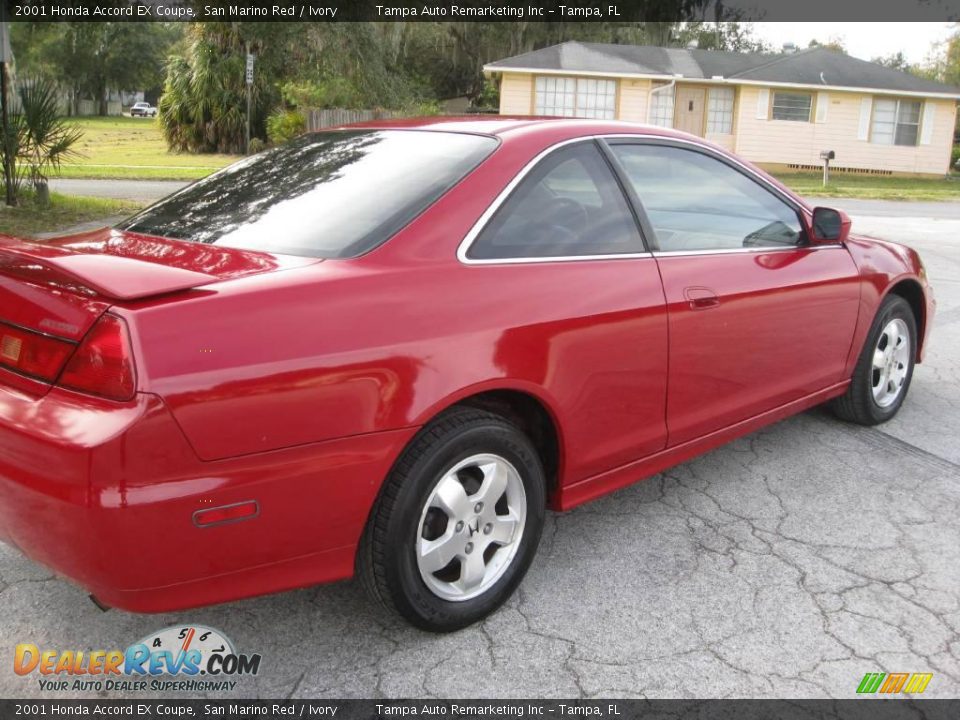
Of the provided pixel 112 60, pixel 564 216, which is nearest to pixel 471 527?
pixel 564 216

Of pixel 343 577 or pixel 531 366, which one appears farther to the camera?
pixel 531 366

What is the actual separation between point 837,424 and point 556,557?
2.23 metres

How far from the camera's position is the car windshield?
2885 mm

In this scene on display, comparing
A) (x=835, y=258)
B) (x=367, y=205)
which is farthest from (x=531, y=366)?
(x=835, y=258)

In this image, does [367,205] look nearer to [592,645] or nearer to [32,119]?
[592,645]

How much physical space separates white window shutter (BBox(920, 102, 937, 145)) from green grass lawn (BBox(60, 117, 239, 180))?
71.9ft

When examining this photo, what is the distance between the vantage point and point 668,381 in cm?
341

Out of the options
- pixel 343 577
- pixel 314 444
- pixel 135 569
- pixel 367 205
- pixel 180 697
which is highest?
pixel 367 205

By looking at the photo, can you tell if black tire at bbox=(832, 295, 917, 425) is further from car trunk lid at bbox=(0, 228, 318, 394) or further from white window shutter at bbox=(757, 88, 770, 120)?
white window shutter at bbox=(757, 88, 770, 120)

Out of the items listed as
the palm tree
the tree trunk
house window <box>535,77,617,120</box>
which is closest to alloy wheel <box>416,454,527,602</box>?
the palm tree

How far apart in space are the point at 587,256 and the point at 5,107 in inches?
432

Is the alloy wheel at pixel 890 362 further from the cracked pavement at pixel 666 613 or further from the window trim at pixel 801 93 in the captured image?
the window trim at pixel 801 93

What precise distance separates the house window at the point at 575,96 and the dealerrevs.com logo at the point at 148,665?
2888 cm

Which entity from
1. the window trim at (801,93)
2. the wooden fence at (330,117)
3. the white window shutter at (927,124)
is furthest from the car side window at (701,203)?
the white window shutter at (927,124)
